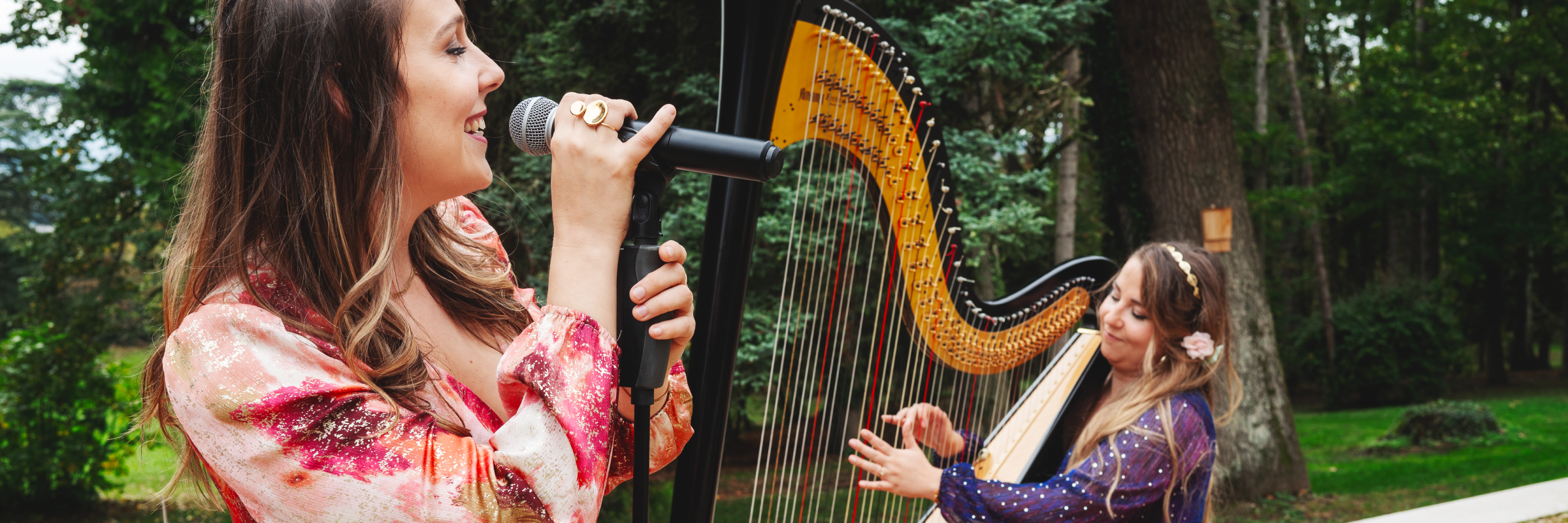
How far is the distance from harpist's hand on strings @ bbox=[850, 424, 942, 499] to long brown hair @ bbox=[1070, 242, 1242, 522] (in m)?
0.49

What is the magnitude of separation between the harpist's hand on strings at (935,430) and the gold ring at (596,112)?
6.12 feet

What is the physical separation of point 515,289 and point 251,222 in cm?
56

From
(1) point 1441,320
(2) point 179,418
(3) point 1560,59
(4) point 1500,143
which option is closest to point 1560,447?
(1) point 1441,320

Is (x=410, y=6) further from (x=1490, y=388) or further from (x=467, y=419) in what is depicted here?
(x=1490, y=388)

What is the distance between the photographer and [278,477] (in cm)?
91

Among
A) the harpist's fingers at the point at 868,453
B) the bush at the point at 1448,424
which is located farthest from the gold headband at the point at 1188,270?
the bush at the point at 1448,424

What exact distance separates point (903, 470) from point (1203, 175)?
18.0ft

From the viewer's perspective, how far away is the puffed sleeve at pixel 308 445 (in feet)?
2.95

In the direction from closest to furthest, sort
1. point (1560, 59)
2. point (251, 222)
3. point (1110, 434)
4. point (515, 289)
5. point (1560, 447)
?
point (251, 222) < point (515, 289) < point (1110, 434) < point (1560, 447) < point (1560, 59)

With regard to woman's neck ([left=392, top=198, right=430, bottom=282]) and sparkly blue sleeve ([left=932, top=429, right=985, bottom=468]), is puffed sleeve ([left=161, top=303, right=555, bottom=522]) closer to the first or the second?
woman's neck ([left=392, top=198, right=430, bottom=282])

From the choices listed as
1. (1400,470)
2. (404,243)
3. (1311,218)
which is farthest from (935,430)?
(1311,218)

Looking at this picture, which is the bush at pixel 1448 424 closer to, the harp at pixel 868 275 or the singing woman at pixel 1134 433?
the harp at pixel 868 275

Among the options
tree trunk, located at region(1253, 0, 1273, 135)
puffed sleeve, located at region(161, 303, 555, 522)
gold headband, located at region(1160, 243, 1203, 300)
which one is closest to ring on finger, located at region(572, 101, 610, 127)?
puffed sleeve, located at region(161, 303, 555, 522)

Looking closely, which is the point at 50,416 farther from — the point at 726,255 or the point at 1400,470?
the point at 1400,470
